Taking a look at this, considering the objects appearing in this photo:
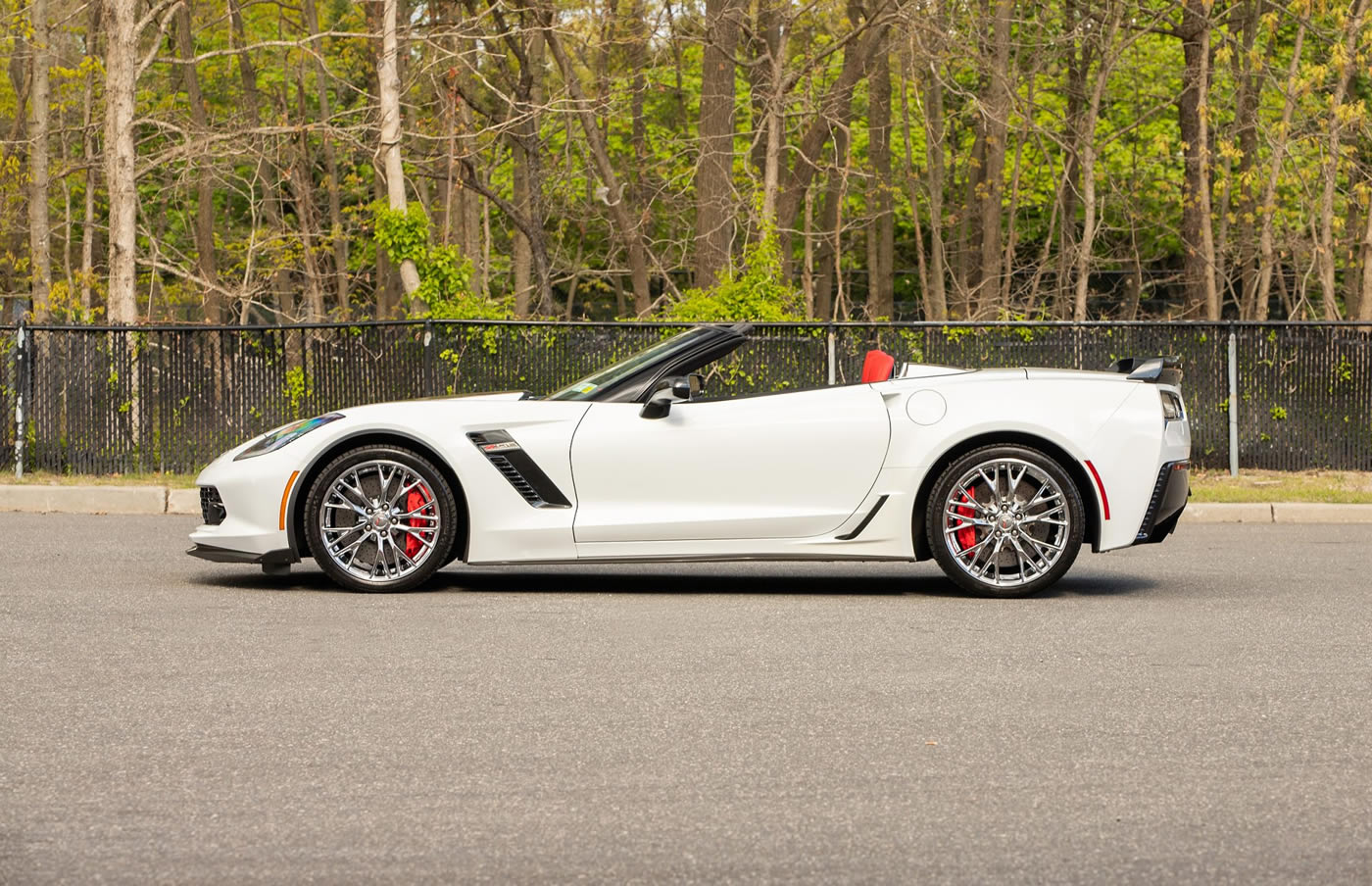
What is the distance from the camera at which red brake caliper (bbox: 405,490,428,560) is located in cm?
809

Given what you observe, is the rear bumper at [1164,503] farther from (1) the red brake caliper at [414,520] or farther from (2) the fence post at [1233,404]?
(2) the fence post at [1233,404]

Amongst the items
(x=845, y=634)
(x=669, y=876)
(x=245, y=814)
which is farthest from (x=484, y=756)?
(x=845, y=634)

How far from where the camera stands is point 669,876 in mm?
3670

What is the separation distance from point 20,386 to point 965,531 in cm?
1048

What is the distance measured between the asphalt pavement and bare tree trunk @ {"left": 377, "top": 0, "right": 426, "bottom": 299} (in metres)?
12.7

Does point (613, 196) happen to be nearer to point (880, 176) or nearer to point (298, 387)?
point (880, 176)

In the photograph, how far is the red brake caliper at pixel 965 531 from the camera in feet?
26.5

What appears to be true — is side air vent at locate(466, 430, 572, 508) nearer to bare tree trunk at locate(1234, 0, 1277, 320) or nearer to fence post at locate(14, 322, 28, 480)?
fence post at locate(14, 322, 28, 480)

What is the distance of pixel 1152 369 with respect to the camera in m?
8.36

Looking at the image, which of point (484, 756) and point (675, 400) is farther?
→ point (675, 400)

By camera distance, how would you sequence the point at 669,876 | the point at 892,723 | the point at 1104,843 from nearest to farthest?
the point at 669,876 < the point at 1104,843 < the point at 892,723

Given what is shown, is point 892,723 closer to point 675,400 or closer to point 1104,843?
point 1104,843

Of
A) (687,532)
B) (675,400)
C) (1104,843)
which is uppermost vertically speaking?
(675,400)

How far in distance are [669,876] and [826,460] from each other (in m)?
4.52
